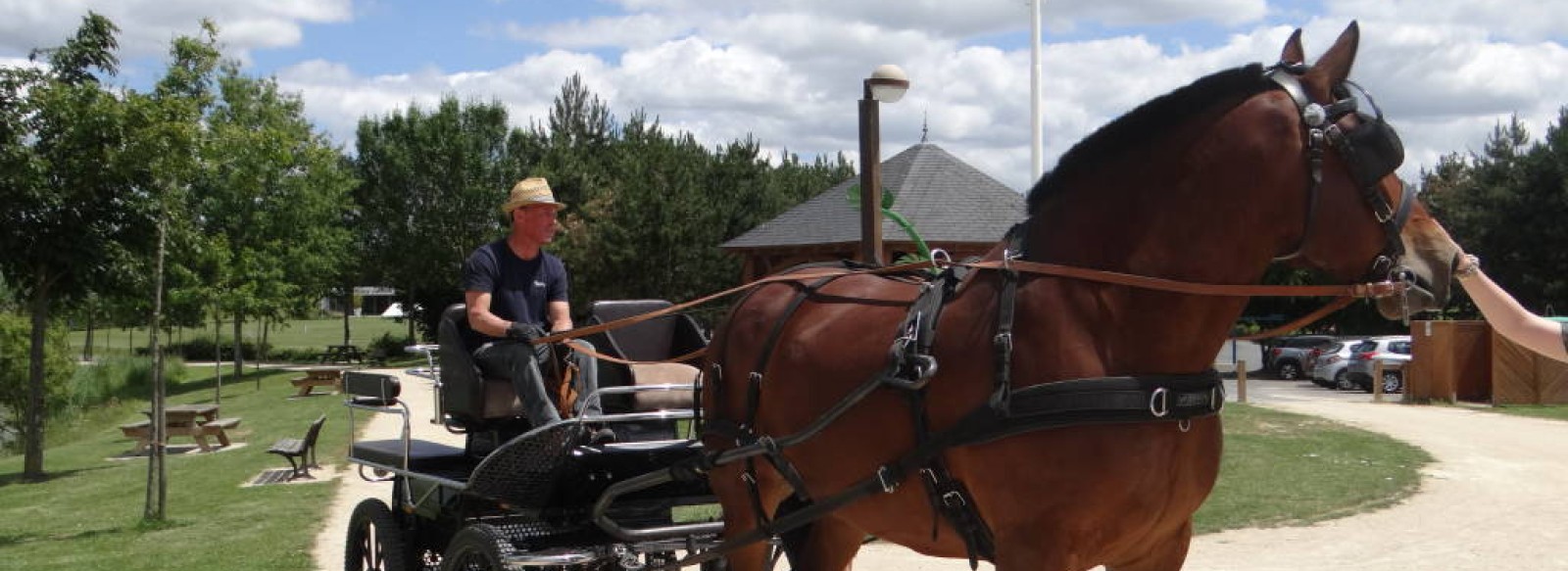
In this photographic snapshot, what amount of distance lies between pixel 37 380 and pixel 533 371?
12.7 meters

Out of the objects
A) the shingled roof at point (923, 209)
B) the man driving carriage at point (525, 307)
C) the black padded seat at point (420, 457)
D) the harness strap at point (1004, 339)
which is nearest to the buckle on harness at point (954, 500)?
the harness strap at point (1004, 339)

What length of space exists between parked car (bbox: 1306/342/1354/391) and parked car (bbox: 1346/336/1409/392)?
16cm

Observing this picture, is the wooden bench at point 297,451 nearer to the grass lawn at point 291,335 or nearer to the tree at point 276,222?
the tree at point 276,222

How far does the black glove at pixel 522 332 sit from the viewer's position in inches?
230

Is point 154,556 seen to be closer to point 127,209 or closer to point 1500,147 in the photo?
point 127,209

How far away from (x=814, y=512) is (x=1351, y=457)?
13258 mm

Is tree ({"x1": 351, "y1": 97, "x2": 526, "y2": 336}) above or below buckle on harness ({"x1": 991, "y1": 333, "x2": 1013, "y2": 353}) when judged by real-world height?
above

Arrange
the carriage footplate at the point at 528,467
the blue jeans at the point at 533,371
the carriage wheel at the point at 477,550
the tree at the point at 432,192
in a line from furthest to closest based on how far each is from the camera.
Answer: the tree at the point at 432,192 → the blue jeans at the point at 533,371 → the carriage footplate at the point at 528,467 → the carriage wheel at the point at 477,550

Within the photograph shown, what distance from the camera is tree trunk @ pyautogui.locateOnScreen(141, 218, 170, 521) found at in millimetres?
11500

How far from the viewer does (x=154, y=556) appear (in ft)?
33.2

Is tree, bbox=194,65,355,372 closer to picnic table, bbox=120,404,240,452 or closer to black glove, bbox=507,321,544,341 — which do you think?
picnic table, bbox=120,404,240,452

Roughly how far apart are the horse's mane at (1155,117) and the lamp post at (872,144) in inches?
192

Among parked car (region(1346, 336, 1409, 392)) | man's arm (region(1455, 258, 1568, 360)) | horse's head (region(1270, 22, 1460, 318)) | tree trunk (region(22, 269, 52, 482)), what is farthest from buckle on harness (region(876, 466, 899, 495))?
parked car (region(1346, 336, 1409, 392))

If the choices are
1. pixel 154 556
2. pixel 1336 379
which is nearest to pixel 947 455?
pixel 154 556
